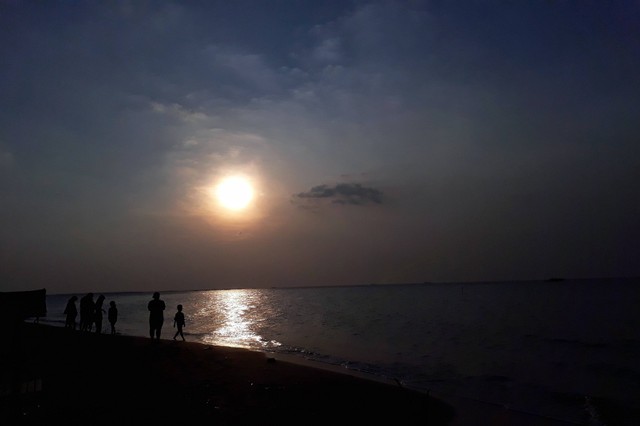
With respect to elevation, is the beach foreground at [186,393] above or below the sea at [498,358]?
above

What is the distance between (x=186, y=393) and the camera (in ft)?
37.2

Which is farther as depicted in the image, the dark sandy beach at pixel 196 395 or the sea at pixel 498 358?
the sea at pixel 498 358

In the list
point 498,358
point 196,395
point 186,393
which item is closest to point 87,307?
point 186,393

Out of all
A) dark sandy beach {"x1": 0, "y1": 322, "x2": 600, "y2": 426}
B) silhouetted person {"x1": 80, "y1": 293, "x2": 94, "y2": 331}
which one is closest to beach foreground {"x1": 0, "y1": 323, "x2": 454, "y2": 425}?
dark sandy beach {"x1": 0, "y1": 322, "x2": 600, "y2": 426}

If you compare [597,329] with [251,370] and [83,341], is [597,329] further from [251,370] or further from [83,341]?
[83,341]

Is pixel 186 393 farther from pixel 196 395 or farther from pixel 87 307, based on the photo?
pixel 87 307

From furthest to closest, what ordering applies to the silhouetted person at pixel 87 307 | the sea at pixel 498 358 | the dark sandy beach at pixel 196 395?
the silhouetted person at pixel 87 307 → the sea at pixel 498 358 → the dark sandy beach at pixel 196 395

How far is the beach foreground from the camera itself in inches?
358

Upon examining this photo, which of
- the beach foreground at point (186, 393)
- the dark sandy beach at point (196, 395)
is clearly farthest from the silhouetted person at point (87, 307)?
the dark sandy beach at point (196, 395)

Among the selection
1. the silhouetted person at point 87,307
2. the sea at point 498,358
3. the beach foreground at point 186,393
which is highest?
the silhouetted person at point 87,307

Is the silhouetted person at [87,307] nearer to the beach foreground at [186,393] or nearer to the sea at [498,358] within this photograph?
the beach foreground at [186,393]

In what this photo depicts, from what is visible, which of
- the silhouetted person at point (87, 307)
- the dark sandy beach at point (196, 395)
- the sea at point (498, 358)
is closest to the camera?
the dark sandy beach at point (196, 395)

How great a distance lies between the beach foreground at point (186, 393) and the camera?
29.9 ft

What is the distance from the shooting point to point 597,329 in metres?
39.2
